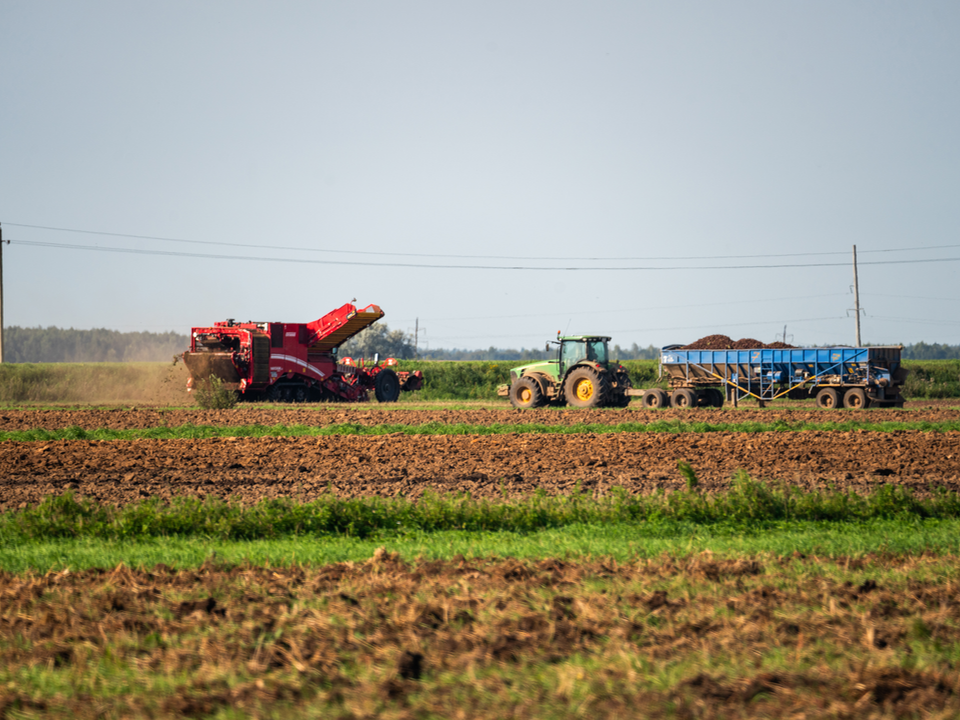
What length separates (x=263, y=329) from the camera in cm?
2838

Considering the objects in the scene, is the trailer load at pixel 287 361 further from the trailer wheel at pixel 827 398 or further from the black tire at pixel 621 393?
the trailer wheel at pixel 827 398

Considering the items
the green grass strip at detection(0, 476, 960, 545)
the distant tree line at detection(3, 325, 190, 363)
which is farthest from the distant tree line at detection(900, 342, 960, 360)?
the green grass strip at detection(0, 476, 960, 545)

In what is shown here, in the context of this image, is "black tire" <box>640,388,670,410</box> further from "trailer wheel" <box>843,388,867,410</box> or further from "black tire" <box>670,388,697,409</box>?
"trailer wheel" <box>843,388,867,410</box>

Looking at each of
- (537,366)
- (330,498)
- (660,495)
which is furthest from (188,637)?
(537,366)

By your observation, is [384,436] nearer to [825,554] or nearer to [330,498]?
[330,498]

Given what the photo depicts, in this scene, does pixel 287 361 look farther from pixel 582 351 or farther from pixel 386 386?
pixel 582 351

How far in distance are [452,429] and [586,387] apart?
289 inches

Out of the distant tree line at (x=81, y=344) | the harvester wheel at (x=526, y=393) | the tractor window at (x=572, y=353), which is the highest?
the distant tree line at (x=81, y=344)

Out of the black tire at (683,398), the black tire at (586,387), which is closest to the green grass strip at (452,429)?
the black tire at (586,387)

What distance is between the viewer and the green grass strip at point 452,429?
58.3 feet

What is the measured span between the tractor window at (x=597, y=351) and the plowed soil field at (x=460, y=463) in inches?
292

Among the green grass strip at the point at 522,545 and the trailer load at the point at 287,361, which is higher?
the trailer load at the point at 287,361

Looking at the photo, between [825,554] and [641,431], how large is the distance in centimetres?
1102

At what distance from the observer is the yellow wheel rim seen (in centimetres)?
2481
